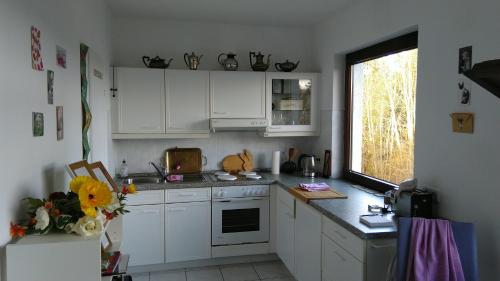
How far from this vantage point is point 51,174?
6.26 feet

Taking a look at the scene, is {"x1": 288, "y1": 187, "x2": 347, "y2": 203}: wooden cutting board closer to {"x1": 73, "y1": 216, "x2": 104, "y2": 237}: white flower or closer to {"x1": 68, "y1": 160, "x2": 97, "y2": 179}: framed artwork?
{"x1": 68, "y1": 160, "x2": 97, "y2": 179}: framed artwork

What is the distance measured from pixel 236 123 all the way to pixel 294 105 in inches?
27.2

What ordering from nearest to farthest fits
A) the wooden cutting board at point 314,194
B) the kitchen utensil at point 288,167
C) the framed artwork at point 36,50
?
1. the framed artwork at point 36,50
2. the wooden cutting board at point 314,194
3. the kitchen utensil at point 288,167

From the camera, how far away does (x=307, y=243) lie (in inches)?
118

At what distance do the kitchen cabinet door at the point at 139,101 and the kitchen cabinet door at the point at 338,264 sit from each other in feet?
6.58

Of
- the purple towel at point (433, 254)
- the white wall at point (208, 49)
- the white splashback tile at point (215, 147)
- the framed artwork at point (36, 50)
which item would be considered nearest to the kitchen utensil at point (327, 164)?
the white splashback tile at point (215, 147)

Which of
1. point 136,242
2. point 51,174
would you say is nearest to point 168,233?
point 136,242

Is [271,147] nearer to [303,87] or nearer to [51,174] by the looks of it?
[303,87]

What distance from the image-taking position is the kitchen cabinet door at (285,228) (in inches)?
132

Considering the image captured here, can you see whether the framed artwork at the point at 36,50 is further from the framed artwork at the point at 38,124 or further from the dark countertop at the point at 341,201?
the dark countertop at the point at 341,201

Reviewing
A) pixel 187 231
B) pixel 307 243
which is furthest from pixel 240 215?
pixel 307 243

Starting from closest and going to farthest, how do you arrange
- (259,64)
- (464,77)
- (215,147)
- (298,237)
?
(464,77) < (298,237) < (259,64) < (215,147)

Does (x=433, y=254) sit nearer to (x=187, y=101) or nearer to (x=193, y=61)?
(x=187, y=101)

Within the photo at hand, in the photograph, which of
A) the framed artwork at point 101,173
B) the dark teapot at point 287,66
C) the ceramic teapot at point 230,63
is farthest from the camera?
the dark teapot at point 287,66
